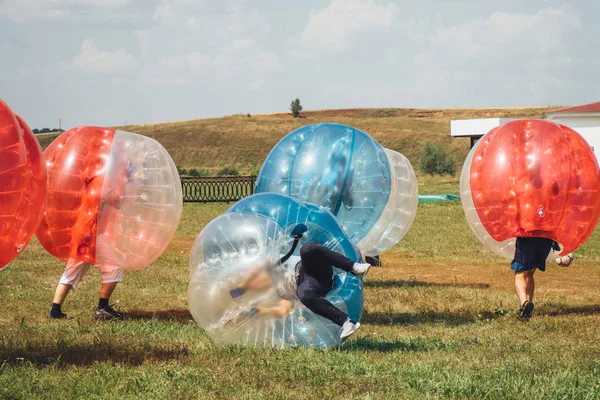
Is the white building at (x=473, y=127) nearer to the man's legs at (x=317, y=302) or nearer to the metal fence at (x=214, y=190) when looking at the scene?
the metal fence at (x=214, y=190)

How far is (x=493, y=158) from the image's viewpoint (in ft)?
33.3

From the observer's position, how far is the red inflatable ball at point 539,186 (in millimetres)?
9773

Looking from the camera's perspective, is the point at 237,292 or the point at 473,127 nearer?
the point at 237,292

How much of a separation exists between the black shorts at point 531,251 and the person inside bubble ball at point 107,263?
14.6 ft

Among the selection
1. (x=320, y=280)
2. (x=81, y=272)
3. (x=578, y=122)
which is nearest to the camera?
(x=320, y=280)

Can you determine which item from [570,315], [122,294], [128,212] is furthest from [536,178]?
[122,294]

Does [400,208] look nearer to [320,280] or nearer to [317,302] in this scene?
[320,280]

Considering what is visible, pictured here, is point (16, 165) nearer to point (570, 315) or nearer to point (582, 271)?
point (570, 315)

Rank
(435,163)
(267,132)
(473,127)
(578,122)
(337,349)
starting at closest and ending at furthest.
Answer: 1. (337,349)
2. (578,122)
3. (473,127)
4. (435,163)
5. (267,132)

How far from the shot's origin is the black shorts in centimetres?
1005

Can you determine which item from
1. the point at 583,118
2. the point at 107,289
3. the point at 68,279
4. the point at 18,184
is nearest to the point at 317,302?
the point at 18,184

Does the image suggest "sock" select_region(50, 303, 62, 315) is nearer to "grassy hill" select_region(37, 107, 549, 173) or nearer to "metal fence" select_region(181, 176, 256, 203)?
"metal fence" select_region(181, 176, 256, 203)

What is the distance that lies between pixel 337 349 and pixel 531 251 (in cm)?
345

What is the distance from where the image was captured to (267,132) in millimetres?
100250
